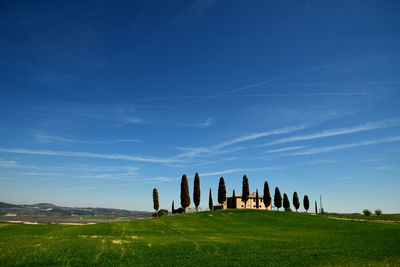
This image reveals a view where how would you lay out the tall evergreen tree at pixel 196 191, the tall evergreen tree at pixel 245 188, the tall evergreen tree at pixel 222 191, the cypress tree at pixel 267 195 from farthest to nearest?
the cypress tree at pixel 267 195
the tall evergreen tree at pixel 245 188
the tall evergreen tree at pixel 222 191
the tall evergreen tree at pixel 196 191

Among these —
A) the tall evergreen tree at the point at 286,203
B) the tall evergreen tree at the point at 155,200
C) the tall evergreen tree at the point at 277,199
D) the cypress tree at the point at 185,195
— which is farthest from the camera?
the tall evergreen tree at the point at 286,203

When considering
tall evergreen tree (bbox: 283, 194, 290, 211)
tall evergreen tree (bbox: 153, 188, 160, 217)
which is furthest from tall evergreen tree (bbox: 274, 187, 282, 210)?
tall evergreen tree (bbox: 153, 188, 160, 217)

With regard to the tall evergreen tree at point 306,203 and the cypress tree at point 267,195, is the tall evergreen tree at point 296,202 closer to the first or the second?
the tall evergreen tree at point 306,203

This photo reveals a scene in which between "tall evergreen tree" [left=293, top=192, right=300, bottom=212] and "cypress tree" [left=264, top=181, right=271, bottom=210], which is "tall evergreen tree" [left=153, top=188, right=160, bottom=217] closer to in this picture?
"cypress tree" [left=264, top=181, right=271, bottom=210]

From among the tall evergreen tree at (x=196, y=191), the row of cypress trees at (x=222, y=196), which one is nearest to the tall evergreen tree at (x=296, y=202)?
the row of cypress trees at (x=222, y=196)

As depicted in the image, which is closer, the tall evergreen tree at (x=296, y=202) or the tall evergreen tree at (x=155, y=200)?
the tall evergreen tree at (x=155, y=200)

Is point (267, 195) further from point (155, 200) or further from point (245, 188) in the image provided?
point (155, 200)

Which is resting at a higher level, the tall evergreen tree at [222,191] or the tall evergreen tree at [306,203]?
the tall evergreen tree at [222,191]

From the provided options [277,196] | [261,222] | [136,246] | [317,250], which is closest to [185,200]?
[261,222]

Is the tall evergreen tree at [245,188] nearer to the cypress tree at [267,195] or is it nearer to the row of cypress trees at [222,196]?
the row of cypress trees at [222,196]

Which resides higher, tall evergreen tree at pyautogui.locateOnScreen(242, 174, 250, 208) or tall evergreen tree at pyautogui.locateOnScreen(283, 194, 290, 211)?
tall evergreen tree at pyautogui.locateOnScreen(242, 174, 250, 208)

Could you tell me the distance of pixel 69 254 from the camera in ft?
79.5

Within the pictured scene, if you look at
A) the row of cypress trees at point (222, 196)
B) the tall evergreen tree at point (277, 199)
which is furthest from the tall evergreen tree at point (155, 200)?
the tall evergreen tree at point (277, 199)

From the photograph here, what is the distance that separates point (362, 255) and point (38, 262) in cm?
3038
